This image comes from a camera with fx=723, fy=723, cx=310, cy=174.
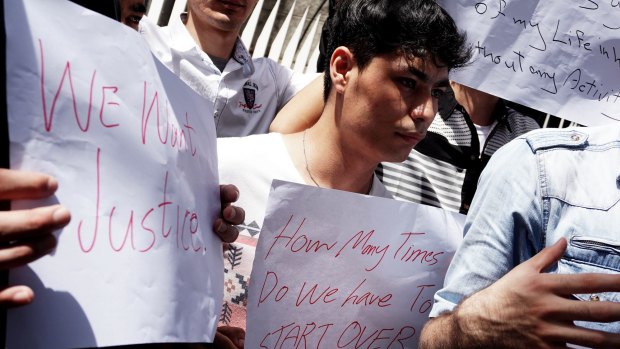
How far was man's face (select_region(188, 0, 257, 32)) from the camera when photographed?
2602 mm

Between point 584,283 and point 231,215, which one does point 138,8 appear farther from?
point 584,283

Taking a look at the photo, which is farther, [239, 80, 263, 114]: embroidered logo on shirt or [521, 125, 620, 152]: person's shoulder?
[239, 80, 263, 114]: embroidered logo on shirt

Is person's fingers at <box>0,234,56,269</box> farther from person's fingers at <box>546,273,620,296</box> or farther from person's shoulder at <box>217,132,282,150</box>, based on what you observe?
person's shoulder at <box>217,132,282,150</box>

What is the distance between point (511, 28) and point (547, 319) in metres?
1.15

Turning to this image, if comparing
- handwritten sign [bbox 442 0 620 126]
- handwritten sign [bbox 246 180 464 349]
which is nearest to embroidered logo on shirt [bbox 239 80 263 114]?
handwritten sign [bbox 442 0 620 126]

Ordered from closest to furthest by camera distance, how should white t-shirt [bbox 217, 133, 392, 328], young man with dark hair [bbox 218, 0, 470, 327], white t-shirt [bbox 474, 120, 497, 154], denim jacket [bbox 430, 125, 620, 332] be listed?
denim jacket [bbox 430, 125, 620, 332], white t-shirt [bbox 217, 133, 392, 328], young man with dark hair [bbox 218, 0, 470, 327], white t-shirt [bbox 474, 120, 497, 154]

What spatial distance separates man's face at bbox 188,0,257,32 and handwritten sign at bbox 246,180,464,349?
1193mm

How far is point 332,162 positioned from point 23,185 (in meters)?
1.18

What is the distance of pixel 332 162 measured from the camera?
2.05 metres

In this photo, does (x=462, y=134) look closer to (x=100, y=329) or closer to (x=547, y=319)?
(x=547, y=319)

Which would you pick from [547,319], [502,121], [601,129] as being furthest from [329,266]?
[502,121]

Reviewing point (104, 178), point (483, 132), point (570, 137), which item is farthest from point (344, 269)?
point (483, 132)

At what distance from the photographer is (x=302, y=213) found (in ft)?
5.32

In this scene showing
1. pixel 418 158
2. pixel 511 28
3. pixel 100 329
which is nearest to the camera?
pixel 100 329
